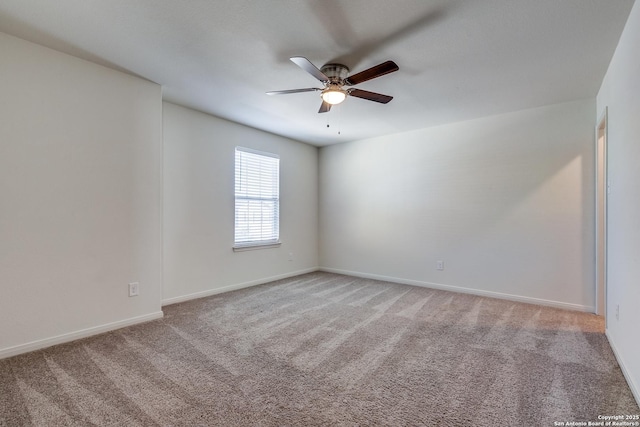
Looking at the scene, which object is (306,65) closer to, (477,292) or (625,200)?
(625,200)

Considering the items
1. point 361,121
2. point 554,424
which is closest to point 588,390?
point 554,424

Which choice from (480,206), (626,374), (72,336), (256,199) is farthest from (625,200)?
(72,336)

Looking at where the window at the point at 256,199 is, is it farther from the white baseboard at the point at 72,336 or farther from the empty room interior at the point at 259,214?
the white baseboard at the point at 72,336

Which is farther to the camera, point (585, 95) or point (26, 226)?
point (585, 95)

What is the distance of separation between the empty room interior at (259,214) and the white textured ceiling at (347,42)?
0.07 feet

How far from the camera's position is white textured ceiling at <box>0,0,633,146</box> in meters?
1.95

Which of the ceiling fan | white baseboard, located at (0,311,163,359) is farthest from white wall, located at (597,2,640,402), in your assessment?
white baseboard, located at (0,311,163,359)

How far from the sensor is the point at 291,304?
3.64 metres

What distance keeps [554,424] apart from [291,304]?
8.58 feet

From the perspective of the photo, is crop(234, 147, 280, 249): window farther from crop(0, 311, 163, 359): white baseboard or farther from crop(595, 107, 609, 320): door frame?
crop(595, 107, 609, 320): door frame

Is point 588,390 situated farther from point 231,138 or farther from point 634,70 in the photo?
point 231,138

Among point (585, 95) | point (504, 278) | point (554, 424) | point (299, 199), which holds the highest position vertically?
point (585, 95)

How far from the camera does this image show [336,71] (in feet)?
8.69

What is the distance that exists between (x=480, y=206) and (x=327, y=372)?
3182 millimetres
